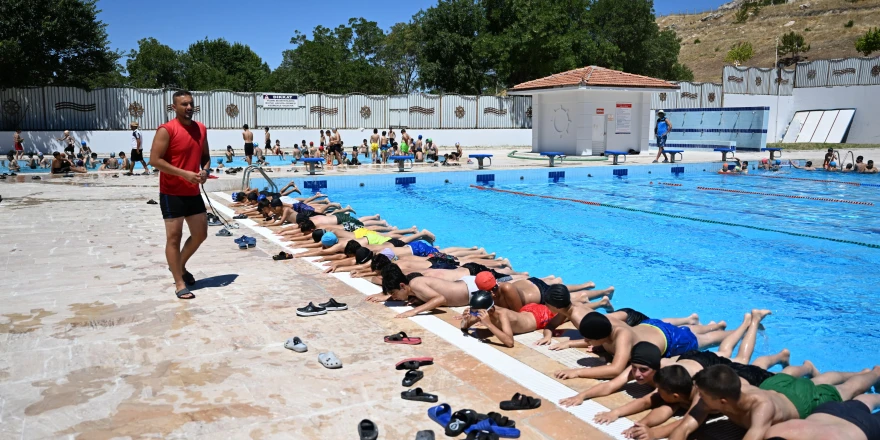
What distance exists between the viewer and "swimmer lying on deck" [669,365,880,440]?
2934 mm

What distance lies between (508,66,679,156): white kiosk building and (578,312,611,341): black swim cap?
2105cm

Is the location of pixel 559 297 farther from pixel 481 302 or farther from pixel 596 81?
pixel 596 81

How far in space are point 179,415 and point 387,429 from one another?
1058 millimetres

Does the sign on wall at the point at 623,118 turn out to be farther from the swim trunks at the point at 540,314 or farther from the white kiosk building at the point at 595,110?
the swim trunks at the point at 540,314

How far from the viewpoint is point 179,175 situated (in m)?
5.28

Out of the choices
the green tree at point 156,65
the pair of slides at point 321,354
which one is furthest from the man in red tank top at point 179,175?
the green tree at point 156,65

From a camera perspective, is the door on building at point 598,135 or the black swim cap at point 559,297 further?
Result: the door on building at point 598,135

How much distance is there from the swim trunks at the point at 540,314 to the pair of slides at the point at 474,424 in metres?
1.85

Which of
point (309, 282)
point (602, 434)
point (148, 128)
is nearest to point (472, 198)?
point (309, 282)

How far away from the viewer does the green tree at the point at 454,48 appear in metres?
42.5

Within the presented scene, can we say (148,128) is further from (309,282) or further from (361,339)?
(361,339)

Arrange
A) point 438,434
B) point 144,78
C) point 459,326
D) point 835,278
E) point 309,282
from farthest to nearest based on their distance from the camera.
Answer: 1. point 144,78
2. point 835,278
3. point 309,282
4. point 459,326
5. point 438,434

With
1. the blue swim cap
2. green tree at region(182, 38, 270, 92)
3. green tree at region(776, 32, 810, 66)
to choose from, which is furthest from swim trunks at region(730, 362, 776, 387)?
green tree at region(776, 32, 810, 66)

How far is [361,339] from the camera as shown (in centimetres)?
454
